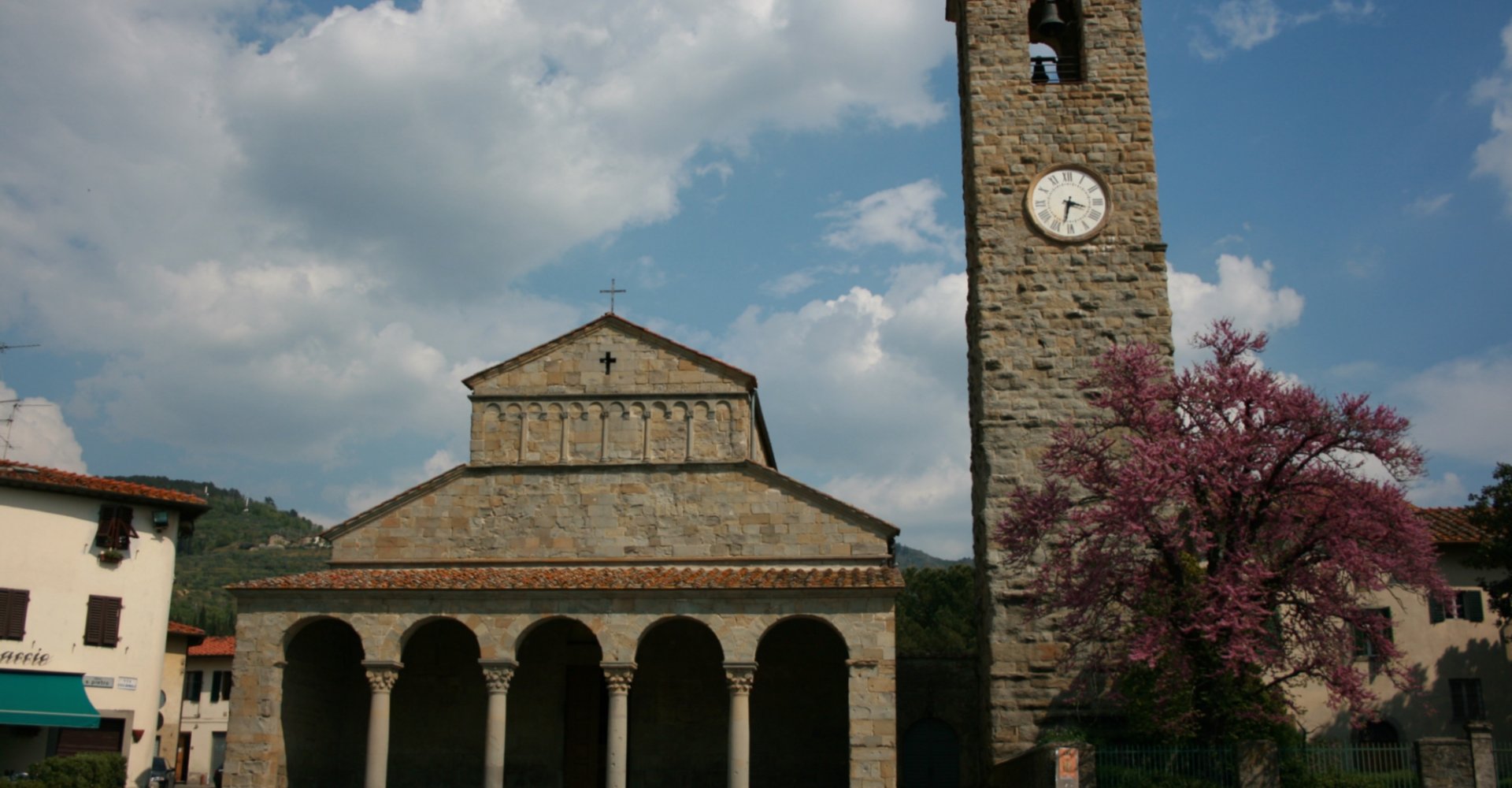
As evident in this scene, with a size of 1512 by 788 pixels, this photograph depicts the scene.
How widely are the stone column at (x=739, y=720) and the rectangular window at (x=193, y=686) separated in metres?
31.4

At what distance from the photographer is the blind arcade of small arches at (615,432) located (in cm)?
2498

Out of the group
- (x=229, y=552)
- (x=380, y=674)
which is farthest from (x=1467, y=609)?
(x=229, y=552)

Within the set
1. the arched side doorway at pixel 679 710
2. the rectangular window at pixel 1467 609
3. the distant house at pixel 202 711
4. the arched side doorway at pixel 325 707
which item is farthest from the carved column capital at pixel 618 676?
the distant house at pixel 202 711

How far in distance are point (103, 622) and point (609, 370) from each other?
38.8ft

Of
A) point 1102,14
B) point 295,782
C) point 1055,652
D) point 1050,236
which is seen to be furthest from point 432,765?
point 1102,14

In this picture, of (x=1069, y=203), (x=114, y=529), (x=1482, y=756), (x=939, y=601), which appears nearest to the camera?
(x=1482, y=756)

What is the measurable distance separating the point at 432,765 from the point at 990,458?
12.7 meters

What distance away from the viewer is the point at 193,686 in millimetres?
45469

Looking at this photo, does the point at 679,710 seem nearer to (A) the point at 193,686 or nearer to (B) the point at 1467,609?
(B) the point at 1467,609

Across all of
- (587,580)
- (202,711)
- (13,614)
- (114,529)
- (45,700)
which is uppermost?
(114,529)

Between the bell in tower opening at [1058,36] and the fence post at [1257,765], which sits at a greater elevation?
the bell in tower opening at [1058,36]

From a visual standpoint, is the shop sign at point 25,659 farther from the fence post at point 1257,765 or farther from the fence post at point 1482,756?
the fence post at point 1482,756

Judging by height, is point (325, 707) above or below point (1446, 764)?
above

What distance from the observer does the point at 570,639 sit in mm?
25234
